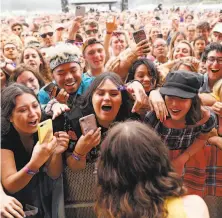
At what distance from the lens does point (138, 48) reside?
2.38 metres

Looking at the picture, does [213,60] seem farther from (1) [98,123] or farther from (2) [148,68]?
(1) [98,123]

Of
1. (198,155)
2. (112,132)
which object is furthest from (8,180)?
(198,155)

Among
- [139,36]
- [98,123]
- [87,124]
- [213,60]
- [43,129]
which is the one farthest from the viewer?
[213,60]

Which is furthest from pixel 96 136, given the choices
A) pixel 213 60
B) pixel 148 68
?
pixel 213 60

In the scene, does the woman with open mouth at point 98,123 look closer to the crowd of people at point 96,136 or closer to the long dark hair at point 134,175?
the crowd of people at point 96,136

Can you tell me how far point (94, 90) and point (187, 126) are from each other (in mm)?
573

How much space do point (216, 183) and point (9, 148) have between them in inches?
46.9

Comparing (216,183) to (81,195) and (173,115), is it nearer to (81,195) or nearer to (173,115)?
(173,115)

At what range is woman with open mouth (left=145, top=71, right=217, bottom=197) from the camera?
6.15 feet

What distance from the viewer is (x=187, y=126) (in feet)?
6.36

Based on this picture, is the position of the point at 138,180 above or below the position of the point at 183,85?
below

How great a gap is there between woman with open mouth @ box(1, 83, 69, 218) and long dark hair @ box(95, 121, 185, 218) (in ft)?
1.63

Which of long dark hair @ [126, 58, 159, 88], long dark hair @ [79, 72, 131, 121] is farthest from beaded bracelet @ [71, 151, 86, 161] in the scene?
long dark hair @ [126, 58, 159, 88]

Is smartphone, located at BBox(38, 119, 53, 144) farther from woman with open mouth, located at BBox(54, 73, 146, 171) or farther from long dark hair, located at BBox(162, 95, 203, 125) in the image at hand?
long dark hair, located at BBox(162, 95, 203, 125)
